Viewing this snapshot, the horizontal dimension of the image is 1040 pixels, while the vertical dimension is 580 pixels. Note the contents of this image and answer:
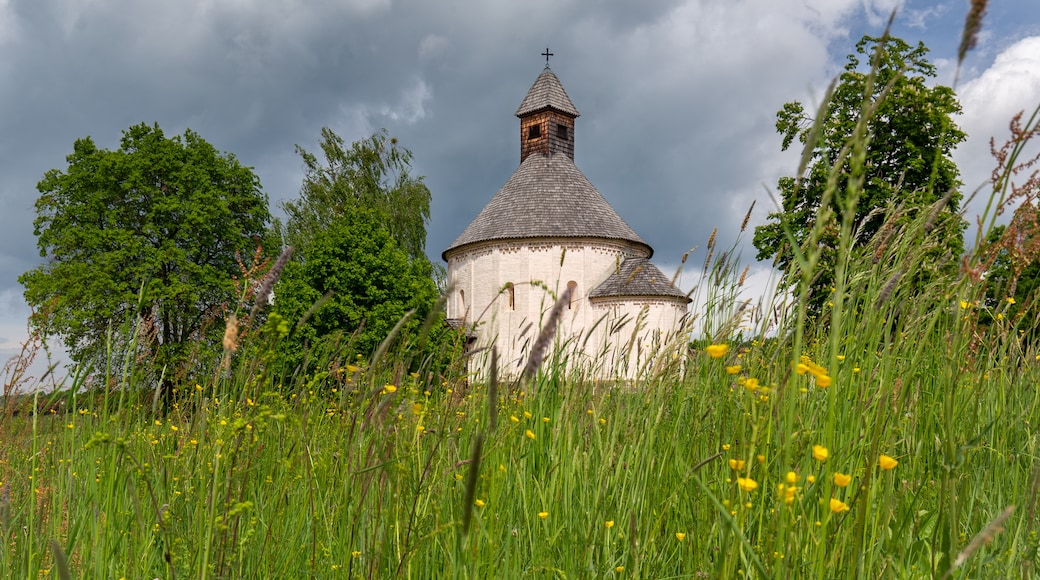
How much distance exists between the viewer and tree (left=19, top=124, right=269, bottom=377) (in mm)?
25000

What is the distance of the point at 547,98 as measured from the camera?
36844 millimetres

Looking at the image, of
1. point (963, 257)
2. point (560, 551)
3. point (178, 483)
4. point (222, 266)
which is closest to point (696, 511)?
point (560, 551)

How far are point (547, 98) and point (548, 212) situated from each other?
26.8 ft

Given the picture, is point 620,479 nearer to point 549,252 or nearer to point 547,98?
Result: point 549,252

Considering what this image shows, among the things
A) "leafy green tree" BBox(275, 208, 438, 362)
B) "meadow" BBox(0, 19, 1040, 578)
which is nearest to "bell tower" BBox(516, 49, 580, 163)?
"leafy green tree" BBox(275, 208, 438, 362)

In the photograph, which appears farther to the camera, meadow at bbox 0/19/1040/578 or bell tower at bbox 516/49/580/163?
bell tower at bbox 516/49/580/163

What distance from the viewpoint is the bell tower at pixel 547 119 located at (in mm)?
36625

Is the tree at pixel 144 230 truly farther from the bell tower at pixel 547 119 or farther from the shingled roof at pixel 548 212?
the bell tower at pixel 547 119

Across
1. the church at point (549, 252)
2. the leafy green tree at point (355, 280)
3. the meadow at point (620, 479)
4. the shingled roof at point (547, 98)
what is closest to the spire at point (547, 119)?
the shingled roof at point (547, 98)

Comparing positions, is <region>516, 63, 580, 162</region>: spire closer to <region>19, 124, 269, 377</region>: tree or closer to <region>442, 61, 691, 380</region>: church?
<region>442, 61, 691, 380</region>: church

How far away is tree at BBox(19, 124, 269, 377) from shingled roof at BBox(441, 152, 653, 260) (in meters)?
9.86

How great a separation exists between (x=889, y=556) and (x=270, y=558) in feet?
5.67

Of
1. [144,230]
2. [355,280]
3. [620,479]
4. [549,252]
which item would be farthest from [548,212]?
[620,479]

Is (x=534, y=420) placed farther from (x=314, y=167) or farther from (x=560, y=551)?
(x=314, y=167)
